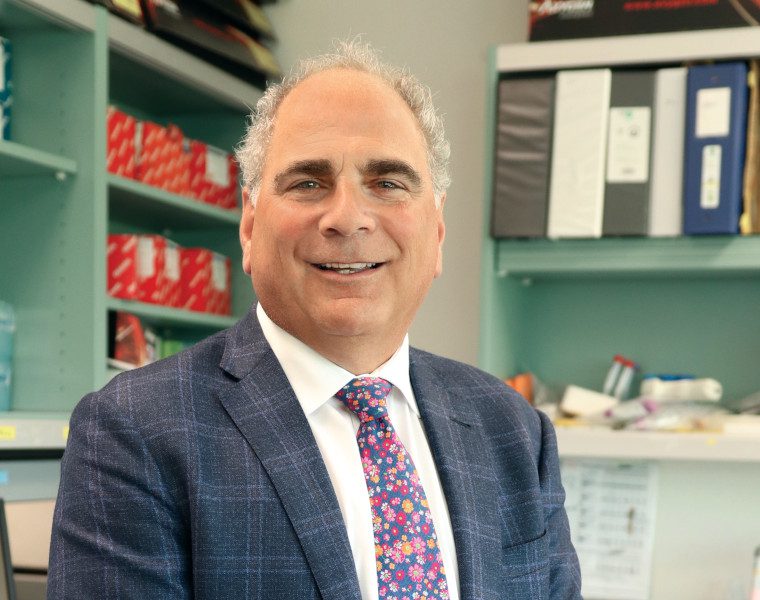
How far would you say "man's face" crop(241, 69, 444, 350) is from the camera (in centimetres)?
115

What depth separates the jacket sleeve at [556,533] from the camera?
1271 mm

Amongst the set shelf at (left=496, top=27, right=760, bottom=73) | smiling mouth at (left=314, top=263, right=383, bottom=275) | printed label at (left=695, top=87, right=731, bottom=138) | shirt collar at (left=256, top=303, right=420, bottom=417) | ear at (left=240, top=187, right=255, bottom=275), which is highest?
shelf at (left=496, top=27, right=760, bottom=73)

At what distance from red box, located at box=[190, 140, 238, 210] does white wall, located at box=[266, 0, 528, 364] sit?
21.3 inches

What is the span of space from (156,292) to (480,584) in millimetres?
1529

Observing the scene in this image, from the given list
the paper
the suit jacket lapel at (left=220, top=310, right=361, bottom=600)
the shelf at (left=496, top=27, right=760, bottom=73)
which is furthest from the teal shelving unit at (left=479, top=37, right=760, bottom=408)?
the suit jacket lapel at (left=220, top=310, right=361, bottom=600)

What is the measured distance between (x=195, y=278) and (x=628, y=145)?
1.13m

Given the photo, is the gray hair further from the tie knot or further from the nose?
the tie knot

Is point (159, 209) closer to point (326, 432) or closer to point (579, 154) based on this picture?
point (579, 154)

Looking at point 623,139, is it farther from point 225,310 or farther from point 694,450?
point 225,310

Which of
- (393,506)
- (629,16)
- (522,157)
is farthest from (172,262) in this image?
(393,506)

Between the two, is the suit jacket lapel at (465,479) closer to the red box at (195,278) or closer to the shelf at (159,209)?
the shelf at (159,209)

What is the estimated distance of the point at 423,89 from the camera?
1310mm

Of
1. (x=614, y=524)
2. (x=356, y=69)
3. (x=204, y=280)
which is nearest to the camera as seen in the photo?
(x=356, y=69)

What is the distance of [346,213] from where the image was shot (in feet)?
3.76
